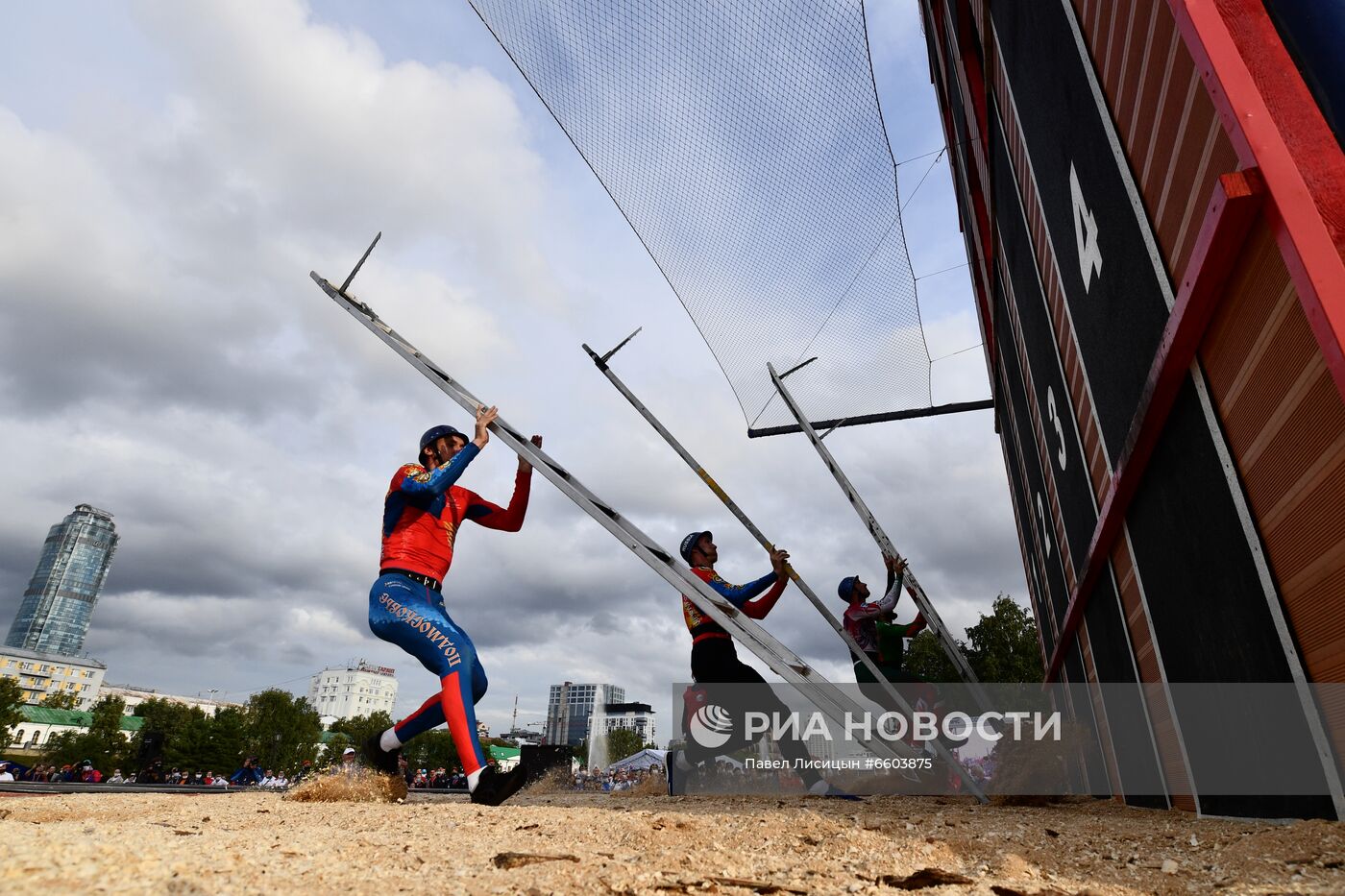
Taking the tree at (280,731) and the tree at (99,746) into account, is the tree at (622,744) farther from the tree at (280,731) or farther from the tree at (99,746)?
the tree at (99,746)

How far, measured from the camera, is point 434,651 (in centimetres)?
395

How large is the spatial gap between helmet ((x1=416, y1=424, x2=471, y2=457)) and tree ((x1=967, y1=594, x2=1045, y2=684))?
15.2 meters

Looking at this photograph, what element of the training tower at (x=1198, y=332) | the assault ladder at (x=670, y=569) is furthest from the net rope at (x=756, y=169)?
the assault ladder at (x=670, y=569)

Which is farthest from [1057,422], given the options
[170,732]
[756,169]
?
[170,732]

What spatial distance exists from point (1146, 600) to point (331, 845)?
3.20 m

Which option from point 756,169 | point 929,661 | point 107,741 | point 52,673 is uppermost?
point 52,673

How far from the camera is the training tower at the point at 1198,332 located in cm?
158

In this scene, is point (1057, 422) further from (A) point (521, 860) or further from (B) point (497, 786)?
(A) point (521, 860)

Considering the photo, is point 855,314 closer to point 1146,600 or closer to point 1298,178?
point 1146,600

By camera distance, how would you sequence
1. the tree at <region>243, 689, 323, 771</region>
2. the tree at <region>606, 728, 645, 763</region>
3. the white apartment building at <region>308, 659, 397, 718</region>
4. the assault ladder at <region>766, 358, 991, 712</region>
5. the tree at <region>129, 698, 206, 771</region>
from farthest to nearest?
the white apartment building at <region>308, 659, 397, 718</region> → the tree at <region>606, 728, 645, 763</region> → the tree at <region>243, 689, 323, 771</region> → the tree at <region>129, 698, 206, 771</region> → the assault ladder at <region>766, 358, 991, 712</region>

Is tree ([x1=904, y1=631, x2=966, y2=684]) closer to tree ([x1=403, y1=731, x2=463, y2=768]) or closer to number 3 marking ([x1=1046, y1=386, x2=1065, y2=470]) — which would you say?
number 3 marking ([x1=1046, y1=386, x2=1065, y2=470])

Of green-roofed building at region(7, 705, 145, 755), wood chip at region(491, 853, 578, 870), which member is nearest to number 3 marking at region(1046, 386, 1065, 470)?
wood chip at region(491, 853, 578, 870)

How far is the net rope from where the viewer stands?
514cm

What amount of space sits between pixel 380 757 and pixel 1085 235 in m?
4.61
